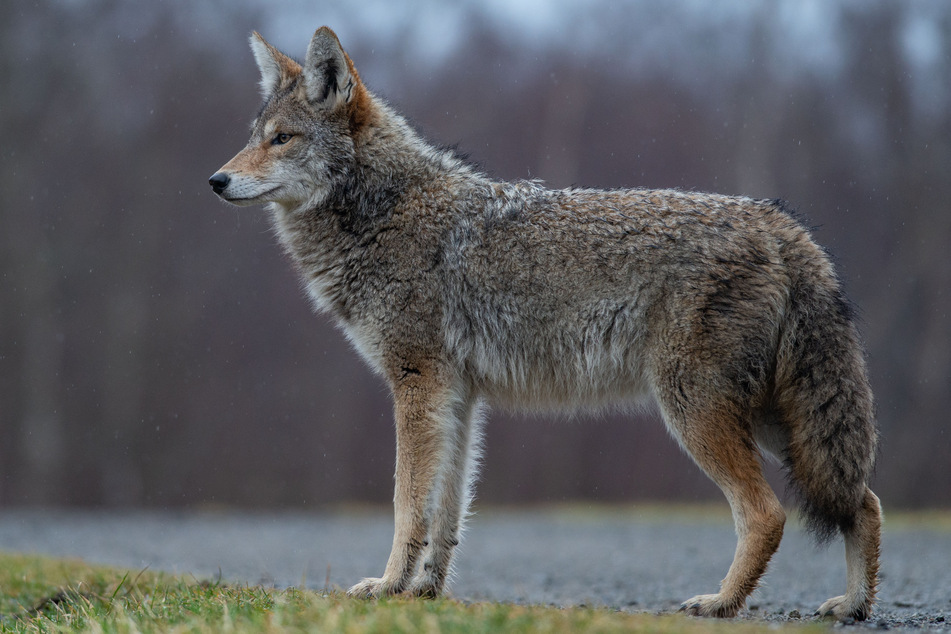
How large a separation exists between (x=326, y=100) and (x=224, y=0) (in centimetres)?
1355

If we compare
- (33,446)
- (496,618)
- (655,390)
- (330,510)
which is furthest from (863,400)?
(33,446)

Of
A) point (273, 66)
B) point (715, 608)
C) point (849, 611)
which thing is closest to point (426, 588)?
point (715, 608)

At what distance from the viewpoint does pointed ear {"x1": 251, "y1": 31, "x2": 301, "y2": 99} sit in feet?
18.2

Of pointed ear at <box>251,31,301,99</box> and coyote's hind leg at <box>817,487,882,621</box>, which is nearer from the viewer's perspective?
coyote's hind leg at <box>817,487,882,621</box>

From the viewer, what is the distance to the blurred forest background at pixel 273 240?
16.8 metres

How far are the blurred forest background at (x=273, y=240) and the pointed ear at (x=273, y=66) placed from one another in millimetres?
11346

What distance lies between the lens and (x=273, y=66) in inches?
225

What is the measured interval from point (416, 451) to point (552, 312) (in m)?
1.00

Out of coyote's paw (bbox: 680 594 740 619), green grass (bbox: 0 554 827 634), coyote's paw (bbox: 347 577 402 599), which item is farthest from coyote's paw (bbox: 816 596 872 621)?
coyote's paw (bbox: 347 577 402 599)

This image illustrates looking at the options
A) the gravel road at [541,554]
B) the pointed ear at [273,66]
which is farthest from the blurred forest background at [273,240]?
the pointed ear at [273,66]

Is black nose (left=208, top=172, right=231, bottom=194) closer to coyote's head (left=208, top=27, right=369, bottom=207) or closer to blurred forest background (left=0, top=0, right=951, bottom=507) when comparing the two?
coyote's head (left=208, top=27, right=369, bottom=207)

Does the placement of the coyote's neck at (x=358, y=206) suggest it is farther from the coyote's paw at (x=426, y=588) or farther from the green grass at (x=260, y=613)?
the green grass at (x=260, y=613)

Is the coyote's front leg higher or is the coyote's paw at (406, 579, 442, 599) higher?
the coyote's front leg

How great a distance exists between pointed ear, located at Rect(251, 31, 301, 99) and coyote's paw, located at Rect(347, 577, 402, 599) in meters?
2.90
